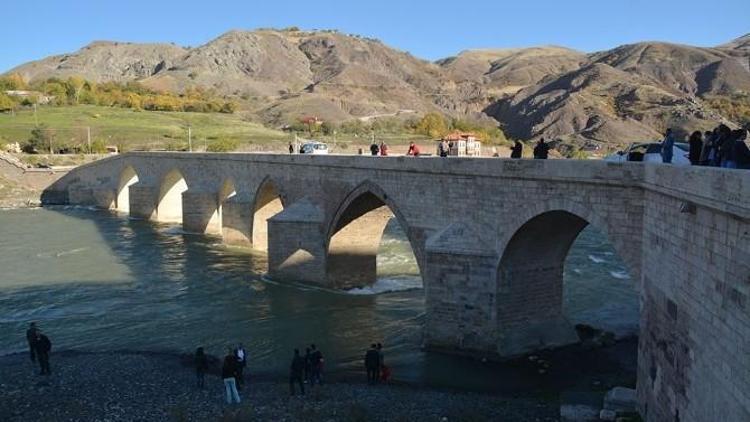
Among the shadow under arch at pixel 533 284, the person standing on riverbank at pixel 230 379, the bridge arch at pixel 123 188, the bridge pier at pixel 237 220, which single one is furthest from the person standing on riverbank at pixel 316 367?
the bridge arch at pixel 123 188

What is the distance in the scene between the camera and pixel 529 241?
1479 cm

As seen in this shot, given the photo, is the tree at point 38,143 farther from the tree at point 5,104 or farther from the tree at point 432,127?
the tree at point 432,127

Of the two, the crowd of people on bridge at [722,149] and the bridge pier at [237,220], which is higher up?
the crowd of people on bridge at [722,149]

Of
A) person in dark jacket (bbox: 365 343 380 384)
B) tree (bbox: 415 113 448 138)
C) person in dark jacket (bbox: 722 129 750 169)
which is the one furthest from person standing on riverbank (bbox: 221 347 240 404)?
tree (bbox: 415 113 448 138)

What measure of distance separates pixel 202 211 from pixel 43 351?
2215 cm

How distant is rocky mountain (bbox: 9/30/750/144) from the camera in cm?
7262

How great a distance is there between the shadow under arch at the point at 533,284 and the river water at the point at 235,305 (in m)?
1.36

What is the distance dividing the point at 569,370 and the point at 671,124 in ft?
169

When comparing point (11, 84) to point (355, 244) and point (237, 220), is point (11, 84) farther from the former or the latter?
point (355, 244)

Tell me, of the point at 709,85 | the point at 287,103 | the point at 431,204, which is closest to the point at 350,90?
the point at 287,103

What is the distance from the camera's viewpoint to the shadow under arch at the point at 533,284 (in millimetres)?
14453

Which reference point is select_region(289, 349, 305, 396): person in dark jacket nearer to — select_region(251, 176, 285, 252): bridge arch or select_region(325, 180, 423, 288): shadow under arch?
select_region(325, 180, 423, 288): shadow under arch

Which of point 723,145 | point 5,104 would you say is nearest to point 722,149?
point 723,145

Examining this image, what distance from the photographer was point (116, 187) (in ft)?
165
